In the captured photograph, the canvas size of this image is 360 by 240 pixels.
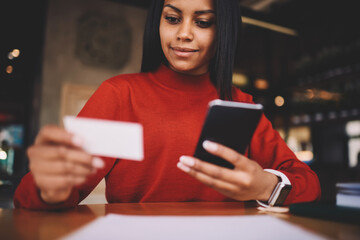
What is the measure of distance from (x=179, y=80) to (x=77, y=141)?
70 centimetres

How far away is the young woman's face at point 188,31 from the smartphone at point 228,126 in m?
0.47

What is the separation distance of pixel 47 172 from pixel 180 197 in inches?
23.3

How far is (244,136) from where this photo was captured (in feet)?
2.40

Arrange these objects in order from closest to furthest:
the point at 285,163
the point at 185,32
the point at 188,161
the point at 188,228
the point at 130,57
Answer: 1. the point at 188,228
2. the point at 188,161
3. the point at 185,32
4. the point at 285,163
5. the point at 130,57

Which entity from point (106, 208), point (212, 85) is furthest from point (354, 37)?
point (106, 208)

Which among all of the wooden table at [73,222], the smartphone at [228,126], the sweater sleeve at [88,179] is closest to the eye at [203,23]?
the sweater sleeve at [88,179]

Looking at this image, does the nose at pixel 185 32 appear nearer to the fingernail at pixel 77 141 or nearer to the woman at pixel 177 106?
the woman at pixel 177 106

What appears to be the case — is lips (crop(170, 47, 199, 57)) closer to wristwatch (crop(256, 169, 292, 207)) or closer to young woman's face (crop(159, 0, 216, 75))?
young woman's face (crop(159, 0, 216, 75))

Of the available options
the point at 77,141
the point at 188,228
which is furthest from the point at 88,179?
the point at 188,228

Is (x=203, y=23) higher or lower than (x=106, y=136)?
higher

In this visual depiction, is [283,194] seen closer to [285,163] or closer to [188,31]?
[285,163]

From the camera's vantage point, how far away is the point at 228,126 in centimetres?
69

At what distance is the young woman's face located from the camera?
1.07m

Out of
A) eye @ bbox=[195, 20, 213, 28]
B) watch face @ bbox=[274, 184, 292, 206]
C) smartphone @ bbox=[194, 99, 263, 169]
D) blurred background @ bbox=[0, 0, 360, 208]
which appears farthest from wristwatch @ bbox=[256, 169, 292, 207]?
blurred background @ bbox=[0, 0, 360, 208]
